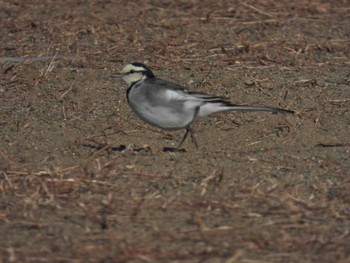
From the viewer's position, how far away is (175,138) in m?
8.92

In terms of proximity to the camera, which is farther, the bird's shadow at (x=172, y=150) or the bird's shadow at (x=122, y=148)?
the bird's shadow at (x=172, y=150)

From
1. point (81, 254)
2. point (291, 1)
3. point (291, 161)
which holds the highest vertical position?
point (81, 254)

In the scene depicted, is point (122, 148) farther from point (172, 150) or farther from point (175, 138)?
point (175, 138)

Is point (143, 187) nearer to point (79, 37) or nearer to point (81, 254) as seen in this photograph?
point (81, 254)

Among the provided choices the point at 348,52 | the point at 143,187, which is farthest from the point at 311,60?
the point at 143,187

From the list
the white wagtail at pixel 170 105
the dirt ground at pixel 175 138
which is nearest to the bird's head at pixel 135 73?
the white wagtail at pixel 170 105

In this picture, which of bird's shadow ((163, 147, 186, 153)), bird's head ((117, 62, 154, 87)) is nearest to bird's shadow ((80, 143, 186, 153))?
bird's shadow ((163, 147, 186, 153))

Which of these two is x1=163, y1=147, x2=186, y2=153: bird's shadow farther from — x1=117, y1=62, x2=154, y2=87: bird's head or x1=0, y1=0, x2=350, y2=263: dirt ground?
x1=117, y1=62, x2=154, y2=87: bird's head

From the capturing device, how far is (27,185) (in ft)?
22.6

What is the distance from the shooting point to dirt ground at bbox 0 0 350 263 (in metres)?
5.89

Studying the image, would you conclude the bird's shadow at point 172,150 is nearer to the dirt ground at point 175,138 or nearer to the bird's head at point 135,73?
the dirt ground at point 175,138

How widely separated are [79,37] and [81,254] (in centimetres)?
637

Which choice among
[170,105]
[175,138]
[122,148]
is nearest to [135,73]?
[170,105]

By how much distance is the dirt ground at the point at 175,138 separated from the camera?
5895 millimetres
